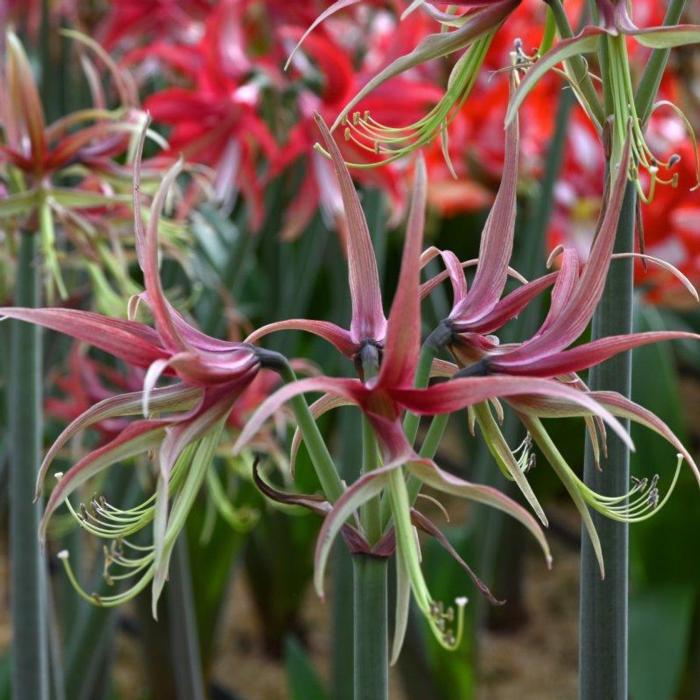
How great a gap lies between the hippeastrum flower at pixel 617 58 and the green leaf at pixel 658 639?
79 cm

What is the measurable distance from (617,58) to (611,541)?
0.69 feet

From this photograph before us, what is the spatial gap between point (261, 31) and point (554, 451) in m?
1.18

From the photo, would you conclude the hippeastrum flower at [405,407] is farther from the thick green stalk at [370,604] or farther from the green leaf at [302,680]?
the green leaf at [302,680]

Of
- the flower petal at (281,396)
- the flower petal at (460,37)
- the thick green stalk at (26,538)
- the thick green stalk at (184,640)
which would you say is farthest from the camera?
the thick green stalk at (184,640)

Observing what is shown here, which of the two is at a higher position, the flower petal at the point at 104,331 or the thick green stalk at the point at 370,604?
the flower petal at the point at 104,331

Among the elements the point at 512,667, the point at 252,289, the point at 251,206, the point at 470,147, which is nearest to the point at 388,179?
the point at 251,206

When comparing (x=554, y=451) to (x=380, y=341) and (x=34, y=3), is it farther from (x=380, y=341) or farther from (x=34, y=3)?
(x=34, y=3)

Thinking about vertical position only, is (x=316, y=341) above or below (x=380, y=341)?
above

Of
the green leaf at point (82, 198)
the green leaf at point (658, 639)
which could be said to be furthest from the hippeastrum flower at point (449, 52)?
the green leaf at point (658, 639)

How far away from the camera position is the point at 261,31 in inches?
58.7

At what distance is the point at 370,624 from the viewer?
1.39 feet

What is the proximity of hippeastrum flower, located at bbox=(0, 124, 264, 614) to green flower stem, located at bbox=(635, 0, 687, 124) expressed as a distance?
8.1 inches

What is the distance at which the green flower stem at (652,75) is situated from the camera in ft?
1.60

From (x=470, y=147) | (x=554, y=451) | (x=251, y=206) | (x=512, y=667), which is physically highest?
(x=470, y=147)
